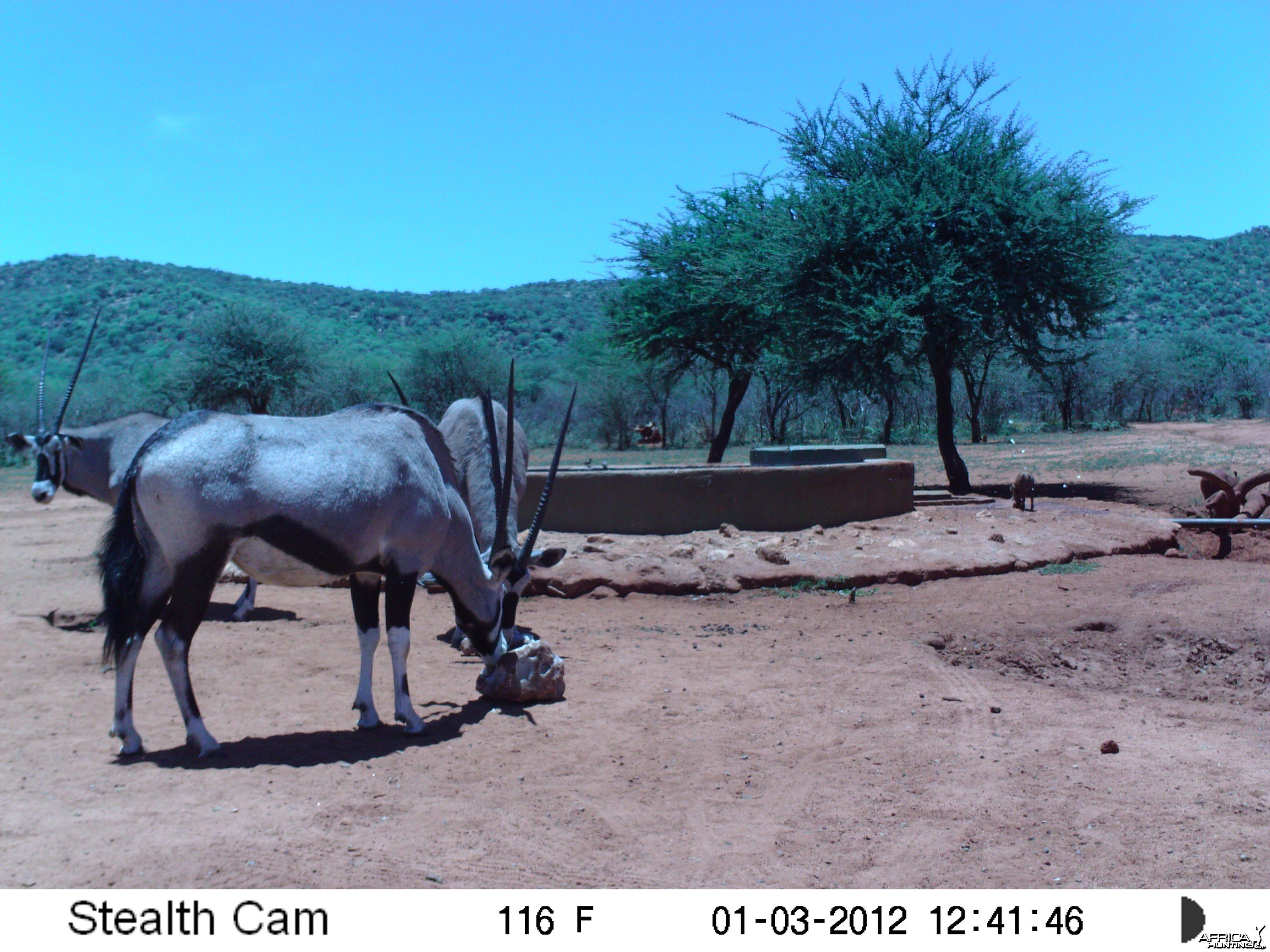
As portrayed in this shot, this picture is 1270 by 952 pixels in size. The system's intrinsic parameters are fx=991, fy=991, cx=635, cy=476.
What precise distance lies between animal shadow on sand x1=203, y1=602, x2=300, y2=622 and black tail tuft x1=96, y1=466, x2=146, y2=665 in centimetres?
387

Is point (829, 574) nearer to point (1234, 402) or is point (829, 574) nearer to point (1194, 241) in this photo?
point (1234, 402)

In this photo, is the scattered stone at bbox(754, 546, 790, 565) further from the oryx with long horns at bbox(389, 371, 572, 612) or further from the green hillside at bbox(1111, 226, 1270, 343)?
the green hillside at bbox(1111, 226, 1270, 343)

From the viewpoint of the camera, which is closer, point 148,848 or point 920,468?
point 148,848

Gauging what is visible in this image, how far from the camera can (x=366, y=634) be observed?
18.2 feet

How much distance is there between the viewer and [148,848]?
141 inches

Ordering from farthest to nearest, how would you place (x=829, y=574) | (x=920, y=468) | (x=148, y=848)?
(x=920, y=468) → (x=829, y=574) → (x=148, y=848)

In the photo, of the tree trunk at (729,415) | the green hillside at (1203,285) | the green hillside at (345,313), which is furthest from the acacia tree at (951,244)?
the green hillside at (1203,285)

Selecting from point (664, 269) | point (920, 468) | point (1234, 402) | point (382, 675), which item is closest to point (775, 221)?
point (664, 269)

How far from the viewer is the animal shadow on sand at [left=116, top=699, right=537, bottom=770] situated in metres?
4.72

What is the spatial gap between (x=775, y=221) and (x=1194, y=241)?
63623 mm

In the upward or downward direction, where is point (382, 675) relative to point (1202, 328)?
downward

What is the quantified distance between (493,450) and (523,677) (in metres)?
1.63

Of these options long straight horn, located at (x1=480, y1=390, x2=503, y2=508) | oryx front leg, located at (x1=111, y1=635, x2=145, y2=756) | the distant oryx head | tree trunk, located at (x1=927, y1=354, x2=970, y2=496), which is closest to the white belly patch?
oryx front leg, located at (x1=111, y1=635, x2=145, y2=756)

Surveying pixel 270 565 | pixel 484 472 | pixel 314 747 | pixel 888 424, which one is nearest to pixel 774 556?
pixel 484 472
